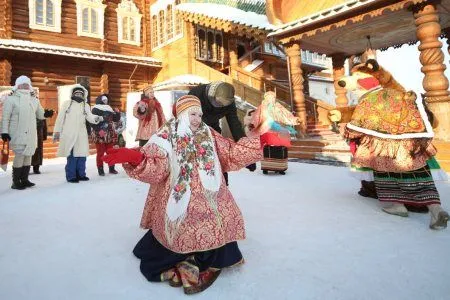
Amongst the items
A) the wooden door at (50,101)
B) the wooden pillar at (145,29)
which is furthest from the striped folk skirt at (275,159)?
the wooden pillar at (145,29)

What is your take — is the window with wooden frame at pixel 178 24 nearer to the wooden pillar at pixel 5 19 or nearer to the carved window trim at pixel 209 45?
the carved window trim at pixel 209 45

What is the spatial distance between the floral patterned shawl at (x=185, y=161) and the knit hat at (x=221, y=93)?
685mm

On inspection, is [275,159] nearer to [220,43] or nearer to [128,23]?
[220,43]

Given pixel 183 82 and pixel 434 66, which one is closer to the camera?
pixel 434 66

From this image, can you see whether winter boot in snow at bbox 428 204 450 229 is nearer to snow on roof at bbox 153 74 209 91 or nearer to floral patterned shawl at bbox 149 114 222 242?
floral patterned shawl at bbox 149 114 222 242

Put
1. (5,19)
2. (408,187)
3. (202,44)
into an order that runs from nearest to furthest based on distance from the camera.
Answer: (408,187) < (5,19) < (202,44)

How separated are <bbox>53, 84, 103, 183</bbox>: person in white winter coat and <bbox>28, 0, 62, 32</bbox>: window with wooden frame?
10.2m

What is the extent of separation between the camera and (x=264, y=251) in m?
2.35

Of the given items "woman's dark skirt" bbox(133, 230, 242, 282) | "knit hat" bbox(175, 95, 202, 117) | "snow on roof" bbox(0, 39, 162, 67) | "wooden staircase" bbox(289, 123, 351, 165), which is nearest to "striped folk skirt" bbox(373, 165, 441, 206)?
"woman's dark skirt" bbox(133, 230, 242, 282)

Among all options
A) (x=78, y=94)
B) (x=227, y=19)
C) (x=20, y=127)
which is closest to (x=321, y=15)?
(x=227, y=19)

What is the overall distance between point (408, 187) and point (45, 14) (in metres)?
15.7

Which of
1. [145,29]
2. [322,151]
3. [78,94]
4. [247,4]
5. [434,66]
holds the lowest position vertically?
[322,151]

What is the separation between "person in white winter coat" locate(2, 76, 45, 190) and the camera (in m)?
4.77

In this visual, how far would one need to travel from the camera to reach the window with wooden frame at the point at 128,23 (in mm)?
15492
